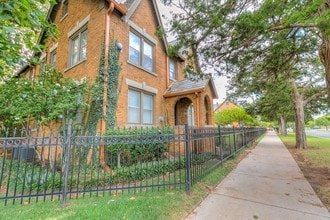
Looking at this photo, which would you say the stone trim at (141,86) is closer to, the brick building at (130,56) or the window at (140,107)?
the brick building at (130,56)

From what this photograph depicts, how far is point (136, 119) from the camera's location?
29.3ft

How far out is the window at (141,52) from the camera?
922cm

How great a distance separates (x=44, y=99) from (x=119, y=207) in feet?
17.3

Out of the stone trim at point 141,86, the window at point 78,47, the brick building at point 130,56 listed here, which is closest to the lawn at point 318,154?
the brick building at point 130,56

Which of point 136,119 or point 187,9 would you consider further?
point 136,119

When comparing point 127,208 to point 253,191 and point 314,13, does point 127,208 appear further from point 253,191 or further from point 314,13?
point 314,13

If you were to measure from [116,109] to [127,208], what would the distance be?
15.8 ft

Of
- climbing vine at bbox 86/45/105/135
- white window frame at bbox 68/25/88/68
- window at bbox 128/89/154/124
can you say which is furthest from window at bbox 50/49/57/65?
window at bbox 128/89/154/124

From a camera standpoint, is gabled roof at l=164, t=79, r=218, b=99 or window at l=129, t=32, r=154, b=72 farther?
gabled roof at l=164, t=79, r=218, b=99

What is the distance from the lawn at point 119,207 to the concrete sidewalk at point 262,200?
0.33 m

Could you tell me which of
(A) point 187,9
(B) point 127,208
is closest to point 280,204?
(B) point 127,208

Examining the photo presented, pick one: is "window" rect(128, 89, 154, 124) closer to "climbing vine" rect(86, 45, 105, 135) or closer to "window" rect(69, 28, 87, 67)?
"climbing vine" rect(86, 45, 105, 135)

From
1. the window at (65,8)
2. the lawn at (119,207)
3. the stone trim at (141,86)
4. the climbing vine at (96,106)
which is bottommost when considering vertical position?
the lawn at (119,207)

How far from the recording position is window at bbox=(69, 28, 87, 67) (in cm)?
909
